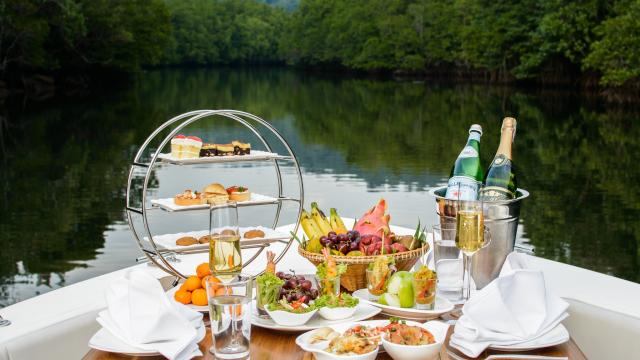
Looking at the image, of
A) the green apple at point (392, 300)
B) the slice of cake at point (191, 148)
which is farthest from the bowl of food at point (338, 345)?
the slice of cake at point (191, 148)

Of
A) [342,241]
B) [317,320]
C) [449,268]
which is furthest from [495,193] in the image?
[317,320]

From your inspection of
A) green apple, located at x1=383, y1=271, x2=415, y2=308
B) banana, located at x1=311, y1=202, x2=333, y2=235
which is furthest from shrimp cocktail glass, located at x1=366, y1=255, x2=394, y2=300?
banana, located at x1=311, y1=202, x2=333, y2=235

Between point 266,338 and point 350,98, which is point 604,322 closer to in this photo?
point 266,338

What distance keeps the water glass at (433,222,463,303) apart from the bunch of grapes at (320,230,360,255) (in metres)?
0.32

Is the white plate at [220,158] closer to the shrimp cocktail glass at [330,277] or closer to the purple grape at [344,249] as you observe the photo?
the purple grape at [344,249]

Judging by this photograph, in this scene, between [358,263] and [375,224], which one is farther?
[375,224]

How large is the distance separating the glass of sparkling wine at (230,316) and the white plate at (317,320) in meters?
0.28

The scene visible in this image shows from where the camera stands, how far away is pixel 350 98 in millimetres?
47469

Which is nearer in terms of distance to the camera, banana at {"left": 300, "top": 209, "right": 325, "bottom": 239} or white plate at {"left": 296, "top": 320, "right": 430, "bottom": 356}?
white plate at {"left": 296, "top": 320, "right": 430, "bottom": 356}

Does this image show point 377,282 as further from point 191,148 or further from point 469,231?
point 191,148

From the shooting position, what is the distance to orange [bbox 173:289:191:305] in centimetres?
303

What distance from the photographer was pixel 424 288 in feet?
9.46

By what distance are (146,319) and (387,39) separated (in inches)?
3225

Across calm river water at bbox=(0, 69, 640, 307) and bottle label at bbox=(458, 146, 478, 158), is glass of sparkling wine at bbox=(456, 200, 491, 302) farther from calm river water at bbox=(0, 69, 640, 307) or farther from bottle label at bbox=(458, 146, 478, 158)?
calm river water at bbox=(0, 69, 640, 307)
